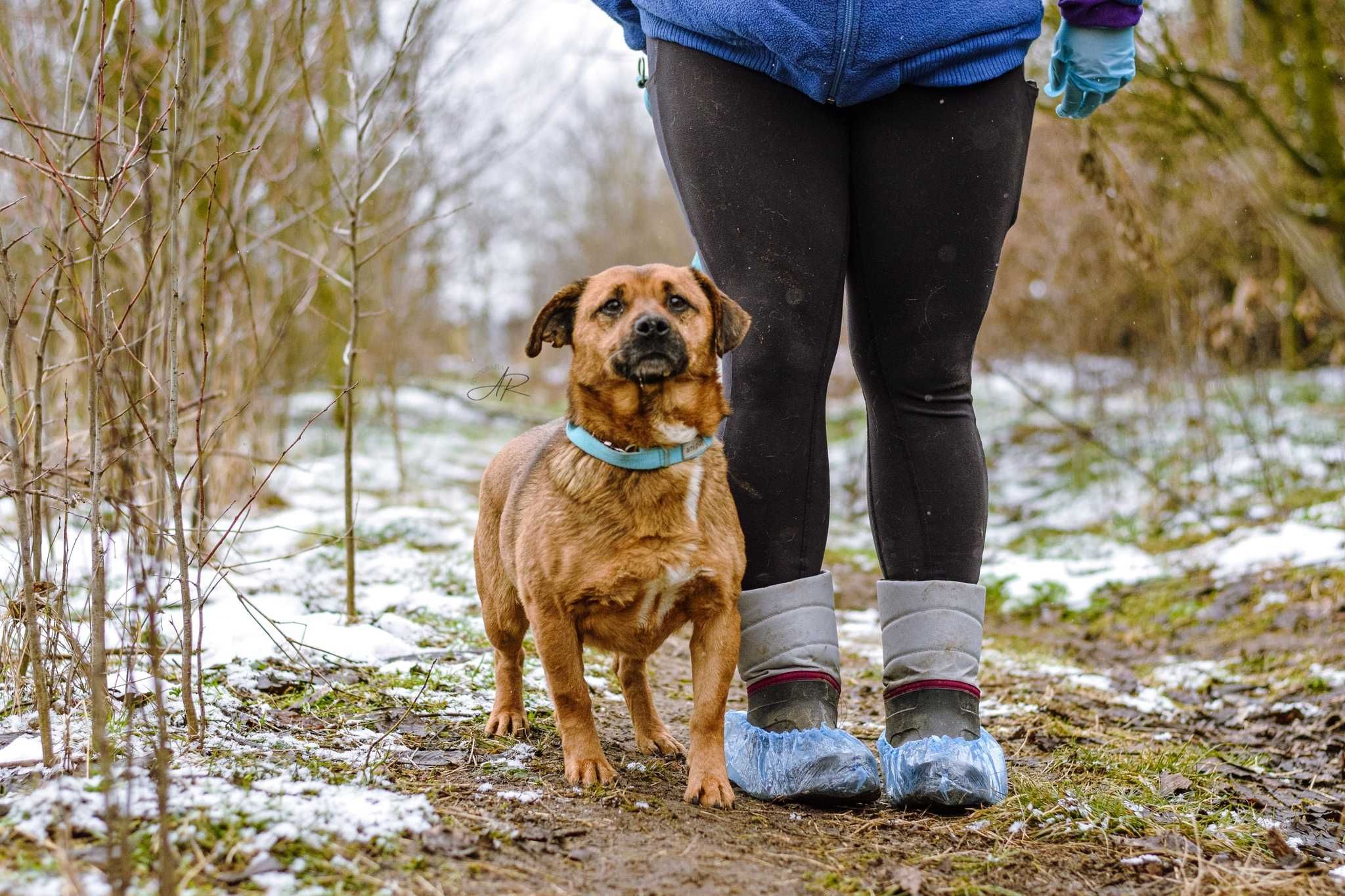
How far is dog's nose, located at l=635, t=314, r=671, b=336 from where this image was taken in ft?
9.21

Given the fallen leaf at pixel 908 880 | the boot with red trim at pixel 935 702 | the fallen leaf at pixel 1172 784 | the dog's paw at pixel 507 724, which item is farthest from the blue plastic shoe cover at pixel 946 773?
the dog's paw at pixel 507 724

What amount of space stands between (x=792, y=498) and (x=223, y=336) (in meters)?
3.86

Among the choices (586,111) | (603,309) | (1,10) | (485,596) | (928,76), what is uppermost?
(586,111)

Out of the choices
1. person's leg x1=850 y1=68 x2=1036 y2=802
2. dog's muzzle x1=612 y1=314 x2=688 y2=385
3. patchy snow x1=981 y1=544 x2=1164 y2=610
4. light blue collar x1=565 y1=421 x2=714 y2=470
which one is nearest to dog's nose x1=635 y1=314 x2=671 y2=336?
dog's muzzle x1=612 y1=314 x2=688 y2=385

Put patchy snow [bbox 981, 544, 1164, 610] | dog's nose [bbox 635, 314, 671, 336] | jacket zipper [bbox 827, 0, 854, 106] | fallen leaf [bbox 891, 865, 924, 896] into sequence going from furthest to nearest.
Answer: patchy snow [bbox 981, 544, 1164, 610] < dog's nose [bbox 635, 314, 671, 336] < jacket zipper [bbox 827, 0, 854, 106] < fallen leaf [bbox 891, 865, 924, 896]

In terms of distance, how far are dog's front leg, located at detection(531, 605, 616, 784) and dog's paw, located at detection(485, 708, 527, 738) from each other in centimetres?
36

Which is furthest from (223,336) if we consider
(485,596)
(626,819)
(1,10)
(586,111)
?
(586,111)

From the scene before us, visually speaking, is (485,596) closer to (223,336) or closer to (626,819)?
(626,819)

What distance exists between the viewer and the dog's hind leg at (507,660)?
2.99 m

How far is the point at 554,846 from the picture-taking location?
2.07 metres

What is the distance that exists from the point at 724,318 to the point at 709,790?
1.15 metres

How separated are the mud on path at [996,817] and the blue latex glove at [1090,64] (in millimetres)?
1796

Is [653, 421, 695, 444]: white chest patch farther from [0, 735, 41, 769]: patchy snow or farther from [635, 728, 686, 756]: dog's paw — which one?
[0, 735, 41, 769]: patchy snow

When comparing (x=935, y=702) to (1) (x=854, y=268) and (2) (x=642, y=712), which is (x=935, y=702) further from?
(1) (x=854, y=268)
